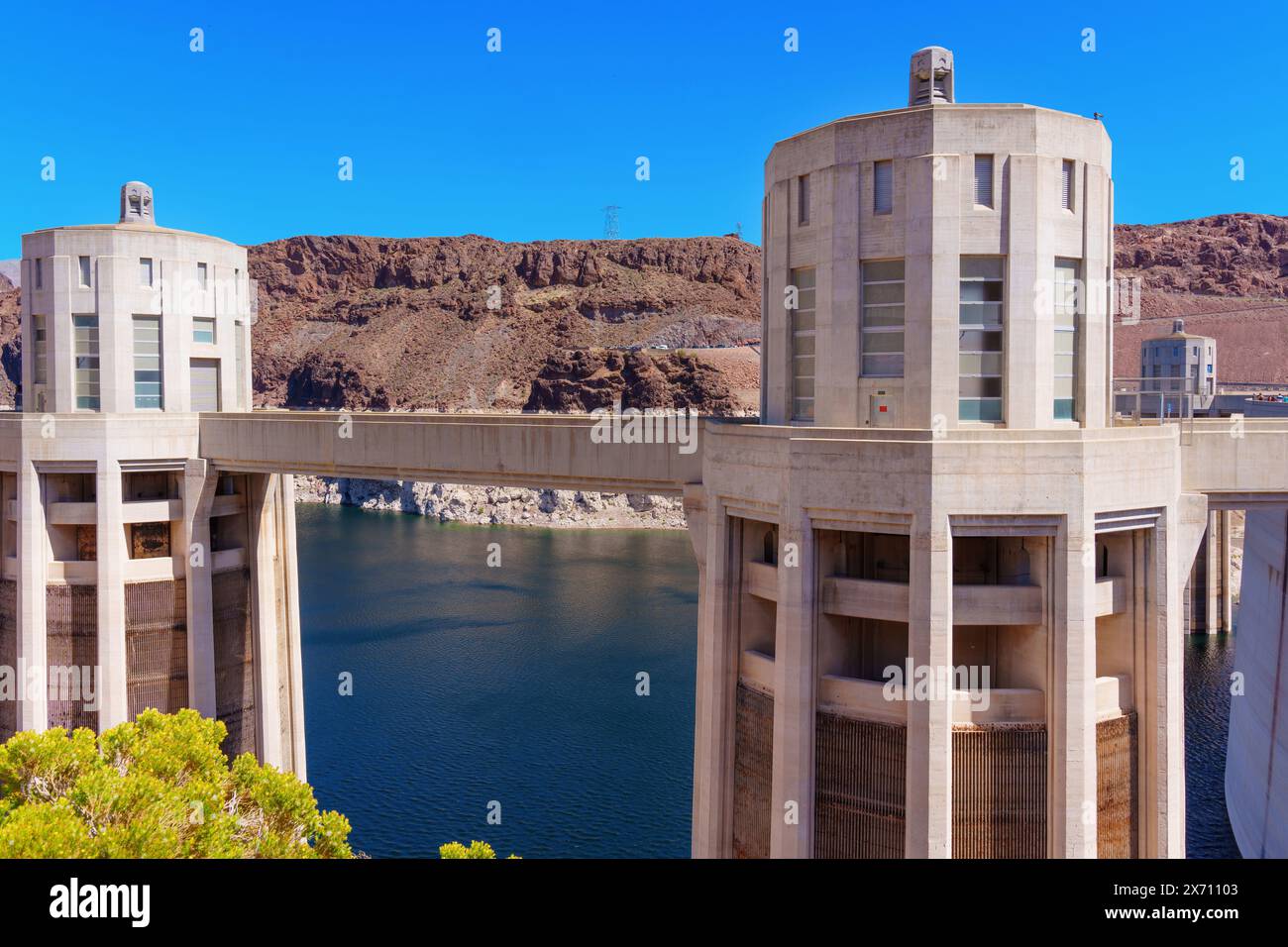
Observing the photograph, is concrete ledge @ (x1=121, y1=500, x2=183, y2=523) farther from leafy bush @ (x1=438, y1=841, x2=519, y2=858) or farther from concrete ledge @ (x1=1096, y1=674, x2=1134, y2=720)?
concrete ledge @ (x1=1096, y1=674, x2=1134, y2=720)

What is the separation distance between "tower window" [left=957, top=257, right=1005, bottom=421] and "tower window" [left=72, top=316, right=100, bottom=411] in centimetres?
2059

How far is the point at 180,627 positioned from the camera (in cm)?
2633

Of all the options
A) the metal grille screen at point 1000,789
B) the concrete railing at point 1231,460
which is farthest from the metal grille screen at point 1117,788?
the concrete railing at point 1231,460

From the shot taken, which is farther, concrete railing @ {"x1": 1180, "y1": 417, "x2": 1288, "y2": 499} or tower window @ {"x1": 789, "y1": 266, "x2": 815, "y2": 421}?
concrete railing @ {"x1": 1180, "y1": 417, "x2": 1288, "y2": 499}

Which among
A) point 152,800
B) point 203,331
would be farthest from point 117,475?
point 152,800

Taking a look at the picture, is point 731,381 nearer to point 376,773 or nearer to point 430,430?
point 376,773

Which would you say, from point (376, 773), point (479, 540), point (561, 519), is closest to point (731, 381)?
point (561, 519)

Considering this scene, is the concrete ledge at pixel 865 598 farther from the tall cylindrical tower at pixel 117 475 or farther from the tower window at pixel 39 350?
the tower window at pixel 39 350

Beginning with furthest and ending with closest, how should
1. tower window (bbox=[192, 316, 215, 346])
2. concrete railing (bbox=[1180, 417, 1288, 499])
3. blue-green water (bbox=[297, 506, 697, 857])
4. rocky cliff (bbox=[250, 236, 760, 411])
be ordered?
1. rocky cliff (bbox=[250, 236, 760, 411])
2. blue-green water (bbox=[297, 506, 697, 857])
3. tower window (bbox=[192, 316, 215, 346])
4. concrete railing (bbox=[1180, 417, 1288, 499])

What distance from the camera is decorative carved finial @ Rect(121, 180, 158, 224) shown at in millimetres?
26156

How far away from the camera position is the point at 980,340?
14406 mm

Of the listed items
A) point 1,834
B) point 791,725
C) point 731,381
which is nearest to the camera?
point 1,834

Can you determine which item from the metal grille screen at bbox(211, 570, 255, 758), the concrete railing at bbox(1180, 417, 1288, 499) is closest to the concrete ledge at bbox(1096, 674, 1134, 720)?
the concrete railing at bbox(1180, 417, 1288, 499)
